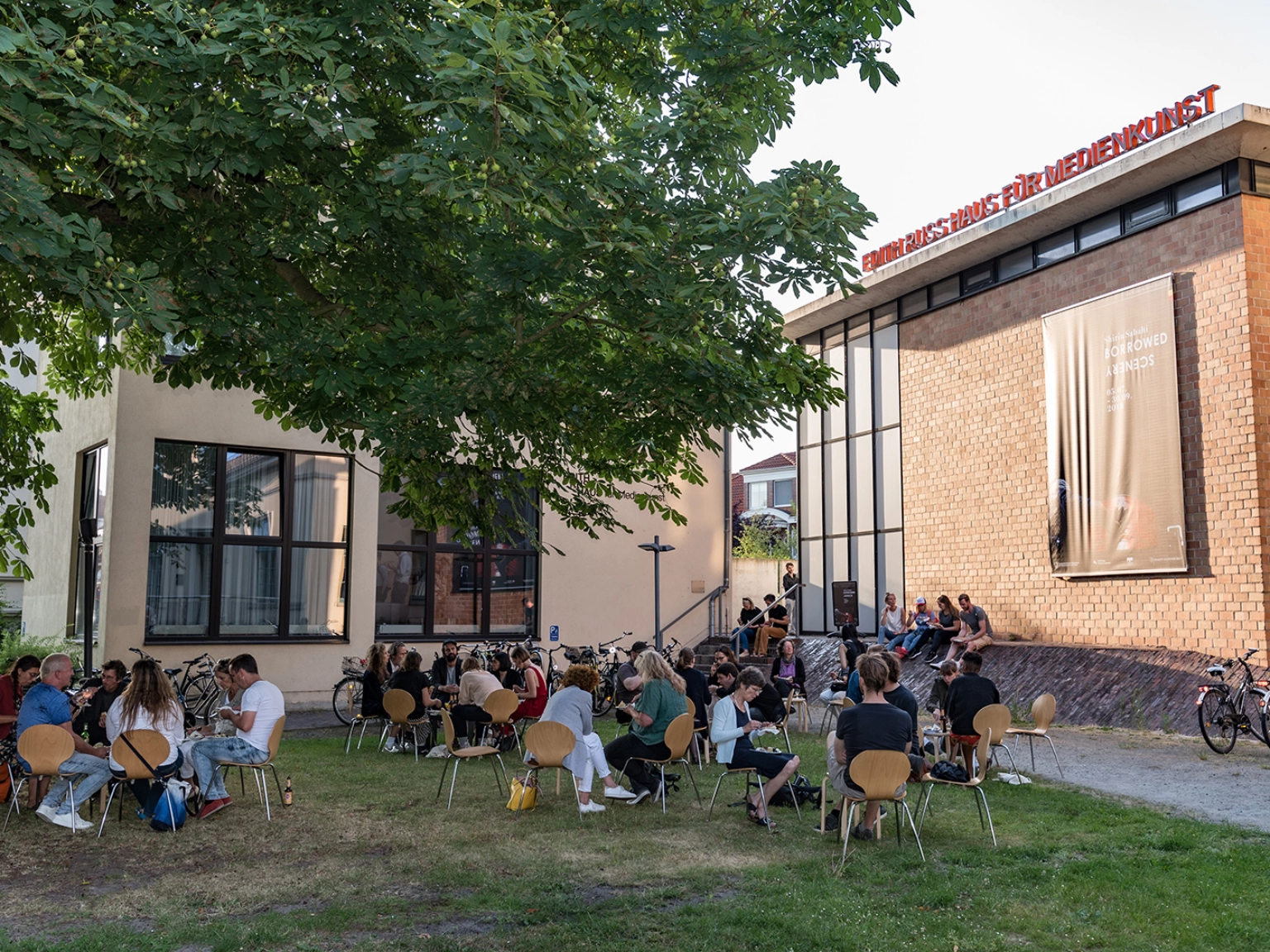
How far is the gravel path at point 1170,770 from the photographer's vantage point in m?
8.42

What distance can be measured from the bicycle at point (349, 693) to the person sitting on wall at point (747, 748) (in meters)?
7.71

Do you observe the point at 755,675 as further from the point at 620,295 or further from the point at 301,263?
the point at 301,263

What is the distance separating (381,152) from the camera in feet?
23.1

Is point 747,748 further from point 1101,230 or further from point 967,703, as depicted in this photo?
point 1101,230

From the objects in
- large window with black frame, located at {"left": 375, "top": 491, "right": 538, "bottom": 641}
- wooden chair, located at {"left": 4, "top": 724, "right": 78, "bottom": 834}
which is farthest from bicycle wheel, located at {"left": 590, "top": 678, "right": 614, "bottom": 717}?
wooden chair, located at {"left": 4, "top": 724, "right": 78, "bottom": 834}

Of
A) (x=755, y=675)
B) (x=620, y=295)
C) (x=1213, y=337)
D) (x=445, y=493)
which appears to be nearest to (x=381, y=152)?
(x=620, y=295)

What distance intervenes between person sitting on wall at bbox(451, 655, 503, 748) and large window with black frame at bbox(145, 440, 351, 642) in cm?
697

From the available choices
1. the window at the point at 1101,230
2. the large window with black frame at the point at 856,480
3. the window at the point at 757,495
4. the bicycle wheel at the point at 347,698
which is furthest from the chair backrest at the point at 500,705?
the window at the point at 757,495

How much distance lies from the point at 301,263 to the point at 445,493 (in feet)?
8.78

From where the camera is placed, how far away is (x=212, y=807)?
850 cm

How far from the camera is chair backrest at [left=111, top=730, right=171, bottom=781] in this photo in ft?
25.9

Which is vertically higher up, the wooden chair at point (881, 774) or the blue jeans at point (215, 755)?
the wooden chair at point (881, 774)

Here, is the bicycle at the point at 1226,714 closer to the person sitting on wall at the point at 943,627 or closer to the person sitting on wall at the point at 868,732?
the person sitting on wall at the point at 868,732

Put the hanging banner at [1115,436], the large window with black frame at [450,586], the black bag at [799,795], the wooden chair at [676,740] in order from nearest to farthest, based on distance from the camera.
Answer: the wooden chair at [676,740] < the black bag at [799,795] < the hanging banner at [1115,436] < the large window with black frame at [450,586]
